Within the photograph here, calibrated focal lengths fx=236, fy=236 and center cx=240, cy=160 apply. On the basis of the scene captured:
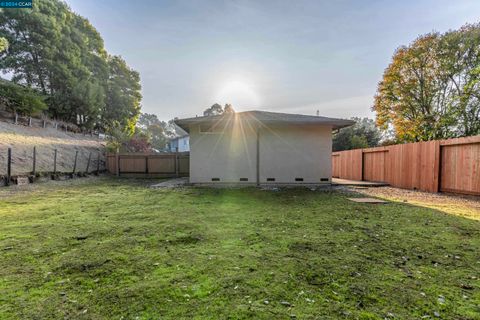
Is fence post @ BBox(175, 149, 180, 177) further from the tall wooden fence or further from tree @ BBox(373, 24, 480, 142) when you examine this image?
tree @ BBox(373, 24, 480, 142)

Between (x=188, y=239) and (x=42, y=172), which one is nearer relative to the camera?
(x=188, y=239)

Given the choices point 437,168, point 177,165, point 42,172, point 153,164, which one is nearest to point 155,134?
point 153,164

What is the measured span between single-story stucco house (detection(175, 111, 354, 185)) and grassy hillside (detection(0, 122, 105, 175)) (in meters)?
8.17

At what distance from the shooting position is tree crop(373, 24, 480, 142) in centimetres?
1307

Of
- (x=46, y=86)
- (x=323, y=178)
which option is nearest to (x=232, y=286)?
(x=323, y=178)

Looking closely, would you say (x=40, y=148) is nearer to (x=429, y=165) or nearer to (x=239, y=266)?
(x=239, y=266)

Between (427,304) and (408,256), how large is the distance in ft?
3.52

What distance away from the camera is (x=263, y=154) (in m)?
9.39

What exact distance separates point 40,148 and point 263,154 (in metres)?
13.5

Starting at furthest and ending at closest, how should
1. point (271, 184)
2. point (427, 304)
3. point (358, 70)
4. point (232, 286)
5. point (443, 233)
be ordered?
1. point (358, 70)
2. point (271, 184)
3. point (443, 233)
4. point (232, 286)
5. point (427, 304)

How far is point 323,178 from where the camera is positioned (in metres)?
9.45

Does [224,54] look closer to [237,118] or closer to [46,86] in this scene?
[237,118]

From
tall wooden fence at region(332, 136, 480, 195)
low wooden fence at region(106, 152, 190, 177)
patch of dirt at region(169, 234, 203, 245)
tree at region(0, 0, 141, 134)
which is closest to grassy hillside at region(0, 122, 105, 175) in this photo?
low wooden fence at region(106, 152, 190, 177)

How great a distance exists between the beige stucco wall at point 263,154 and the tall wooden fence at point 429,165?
2.85 meters
